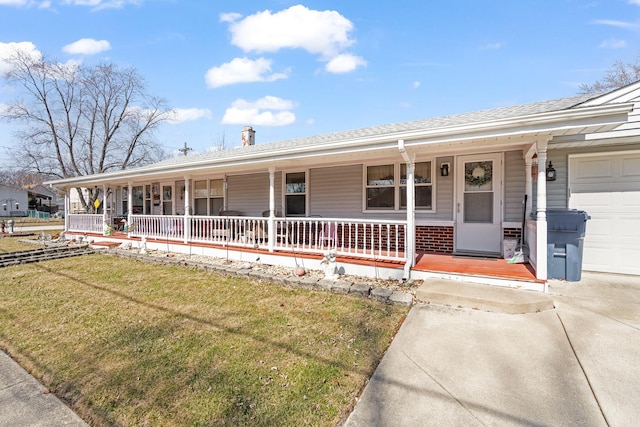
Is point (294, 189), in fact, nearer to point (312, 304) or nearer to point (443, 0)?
point (312, 304)

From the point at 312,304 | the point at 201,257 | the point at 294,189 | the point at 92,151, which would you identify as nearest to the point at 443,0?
the point at 294,189

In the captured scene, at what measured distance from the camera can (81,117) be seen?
87.6 feet

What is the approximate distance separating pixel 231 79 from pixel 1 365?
25718mm

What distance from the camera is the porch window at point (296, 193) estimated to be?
354 inches

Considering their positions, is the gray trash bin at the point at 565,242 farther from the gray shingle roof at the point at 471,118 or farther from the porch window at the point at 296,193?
the porch window at the point at 296,193

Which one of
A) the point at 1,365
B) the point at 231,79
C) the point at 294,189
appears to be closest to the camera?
the point at 1,365

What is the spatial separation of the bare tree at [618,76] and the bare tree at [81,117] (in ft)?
110

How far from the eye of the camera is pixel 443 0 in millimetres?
8648

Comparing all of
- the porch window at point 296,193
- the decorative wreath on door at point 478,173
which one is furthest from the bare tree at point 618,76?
the porch window at point 296,193

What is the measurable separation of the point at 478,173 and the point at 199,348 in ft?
20.3

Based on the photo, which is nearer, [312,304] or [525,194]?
[312,304]

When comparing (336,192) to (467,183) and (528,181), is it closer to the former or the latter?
(467,183)

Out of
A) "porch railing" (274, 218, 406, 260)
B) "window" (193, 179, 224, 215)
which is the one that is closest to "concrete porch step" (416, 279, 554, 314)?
"porch railing" (274, 218, 406, 260)

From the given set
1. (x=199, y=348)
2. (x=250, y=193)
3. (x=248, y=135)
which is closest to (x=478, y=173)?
(x=199, y=348)
